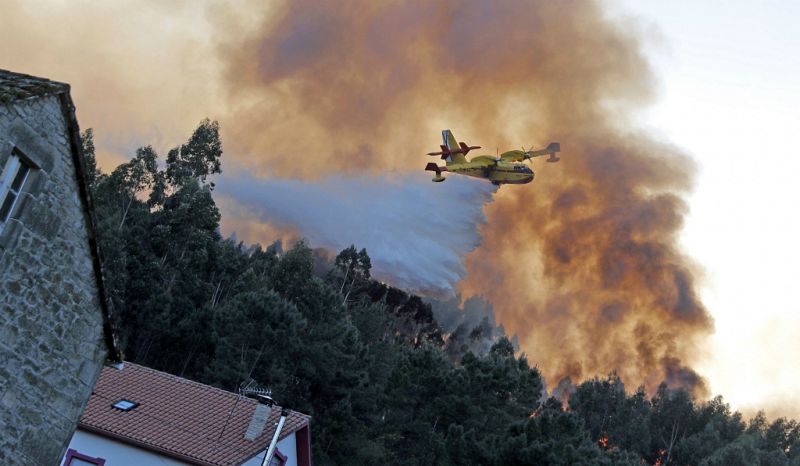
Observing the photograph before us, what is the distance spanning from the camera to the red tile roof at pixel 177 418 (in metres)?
25.9

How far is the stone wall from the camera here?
10.6m

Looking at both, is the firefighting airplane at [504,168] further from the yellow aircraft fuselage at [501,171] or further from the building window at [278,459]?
the building window at [278,459]

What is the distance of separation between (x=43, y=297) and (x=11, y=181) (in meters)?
1.70

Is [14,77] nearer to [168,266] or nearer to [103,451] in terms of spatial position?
[103,451]

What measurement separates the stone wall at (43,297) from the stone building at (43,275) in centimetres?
1

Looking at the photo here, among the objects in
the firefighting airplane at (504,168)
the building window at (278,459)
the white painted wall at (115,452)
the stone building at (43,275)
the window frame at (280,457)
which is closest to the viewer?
the stone building at (43,275)

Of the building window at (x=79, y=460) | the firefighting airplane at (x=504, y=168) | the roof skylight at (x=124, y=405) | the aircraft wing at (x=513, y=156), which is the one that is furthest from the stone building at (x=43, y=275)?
the aircraft wing at (x=513, y=156)

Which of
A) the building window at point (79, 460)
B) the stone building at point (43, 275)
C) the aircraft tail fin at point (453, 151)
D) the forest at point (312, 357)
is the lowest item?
the building window at point (79, 460)

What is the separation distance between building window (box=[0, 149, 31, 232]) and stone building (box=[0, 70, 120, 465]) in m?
0.01

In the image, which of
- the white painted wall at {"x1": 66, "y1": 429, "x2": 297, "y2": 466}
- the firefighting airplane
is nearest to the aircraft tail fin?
the firefighting airplane

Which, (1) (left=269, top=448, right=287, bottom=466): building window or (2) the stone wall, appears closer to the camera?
(2) the stone wall

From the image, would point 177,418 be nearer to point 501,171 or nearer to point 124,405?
point 124,405

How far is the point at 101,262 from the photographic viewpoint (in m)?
12.1

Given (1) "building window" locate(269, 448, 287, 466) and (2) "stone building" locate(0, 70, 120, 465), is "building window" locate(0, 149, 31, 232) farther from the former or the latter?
(1) "building window" locate(269, 448, 287, 466)
